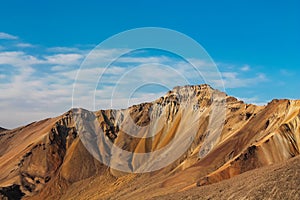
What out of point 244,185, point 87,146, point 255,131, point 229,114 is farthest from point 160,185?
point 87,146

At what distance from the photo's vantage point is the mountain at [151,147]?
290 ft

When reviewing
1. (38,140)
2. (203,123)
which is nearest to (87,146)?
(38,140)

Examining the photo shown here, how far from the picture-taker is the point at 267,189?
40.5 m

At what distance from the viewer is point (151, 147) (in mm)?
156875

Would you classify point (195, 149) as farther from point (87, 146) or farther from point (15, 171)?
point (15, 171)

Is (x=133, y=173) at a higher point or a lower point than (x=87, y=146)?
lower

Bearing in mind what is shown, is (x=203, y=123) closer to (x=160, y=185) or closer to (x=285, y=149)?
(x=160, y=185)

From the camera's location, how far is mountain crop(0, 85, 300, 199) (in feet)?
290

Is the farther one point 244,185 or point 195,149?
point 195,149

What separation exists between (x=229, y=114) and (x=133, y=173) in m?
33.0

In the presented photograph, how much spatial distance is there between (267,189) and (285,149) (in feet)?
113

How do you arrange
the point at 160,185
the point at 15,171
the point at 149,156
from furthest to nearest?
the point at 15,171 < the point at 149,156 < the point at 160,185

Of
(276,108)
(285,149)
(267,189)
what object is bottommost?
(267,189)

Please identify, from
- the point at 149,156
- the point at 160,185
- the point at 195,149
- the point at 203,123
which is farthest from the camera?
the point at 149,156
